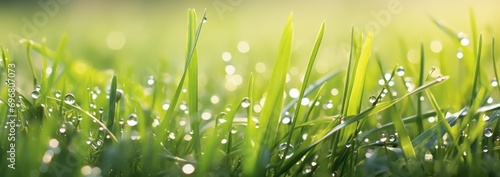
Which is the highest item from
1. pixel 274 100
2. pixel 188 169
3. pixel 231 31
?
pixel 231 31

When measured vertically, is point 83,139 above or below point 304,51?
below

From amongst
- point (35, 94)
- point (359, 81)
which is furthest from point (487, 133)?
point (35, 94)

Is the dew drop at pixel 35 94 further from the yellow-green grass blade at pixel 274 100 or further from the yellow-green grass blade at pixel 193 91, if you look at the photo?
the yellow-green grass blade at pixel 274 100

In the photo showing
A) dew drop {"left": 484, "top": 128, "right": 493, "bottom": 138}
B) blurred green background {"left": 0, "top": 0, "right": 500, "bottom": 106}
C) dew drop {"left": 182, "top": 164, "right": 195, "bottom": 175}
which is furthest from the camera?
blurred green background {"left": 0, "top": 0, "right": 500, "bottom": 106}

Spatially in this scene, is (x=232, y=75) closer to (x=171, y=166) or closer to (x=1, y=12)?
(x=171, y=166)

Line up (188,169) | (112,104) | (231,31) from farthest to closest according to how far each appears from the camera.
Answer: (231,31) → (112,104) → (188,169)

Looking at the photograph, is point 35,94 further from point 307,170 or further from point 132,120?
point 307,170

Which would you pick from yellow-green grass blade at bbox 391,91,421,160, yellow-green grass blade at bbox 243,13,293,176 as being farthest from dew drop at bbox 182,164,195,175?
yellow-green grass blade at bbox 391,91,421,160

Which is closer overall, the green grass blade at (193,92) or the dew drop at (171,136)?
the green grass blade at (193,92)

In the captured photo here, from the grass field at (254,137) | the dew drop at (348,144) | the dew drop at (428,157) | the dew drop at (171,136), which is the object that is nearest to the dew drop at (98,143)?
the grass field at (254,137)

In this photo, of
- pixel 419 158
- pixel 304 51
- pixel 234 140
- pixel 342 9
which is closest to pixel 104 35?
pixel 304 51

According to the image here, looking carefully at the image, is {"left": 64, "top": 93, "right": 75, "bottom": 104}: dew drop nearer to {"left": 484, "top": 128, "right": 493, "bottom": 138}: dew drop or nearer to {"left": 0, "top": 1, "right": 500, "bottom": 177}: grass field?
{"left": 0, "top": 1, "right": 500, "bottom": 177}: grass field
